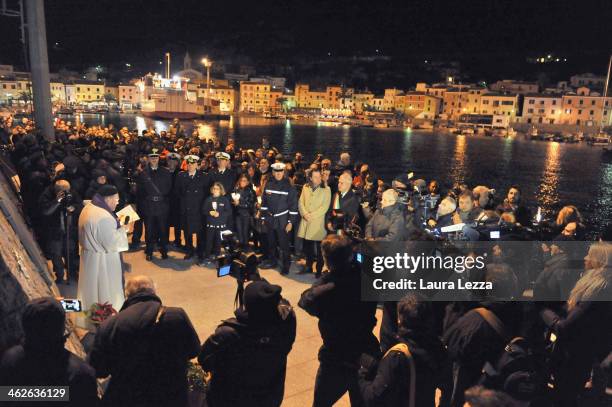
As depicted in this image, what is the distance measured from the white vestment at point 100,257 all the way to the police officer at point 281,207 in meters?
2.93

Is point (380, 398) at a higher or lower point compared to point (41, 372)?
lower

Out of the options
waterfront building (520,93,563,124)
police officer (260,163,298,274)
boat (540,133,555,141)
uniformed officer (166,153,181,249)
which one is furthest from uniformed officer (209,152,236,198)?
waterfront building (520,93,563,124)

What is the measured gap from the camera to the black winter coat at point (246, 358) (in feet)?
8.10

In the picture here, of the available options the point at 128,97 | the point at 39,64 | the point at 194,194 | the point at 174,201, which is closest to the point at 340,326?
the point at 194,194

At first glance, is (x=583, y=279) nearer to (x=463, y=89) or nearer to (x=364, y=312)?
(x=364, y=312)

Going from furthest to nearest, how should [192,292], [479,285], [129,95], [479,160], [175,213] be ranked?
[129,95], [479,160], [175,213], [192,292], [479,285]

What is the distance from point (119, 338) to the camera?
8.00 ft

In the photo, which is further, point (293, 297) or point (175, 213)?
point (175, 213)

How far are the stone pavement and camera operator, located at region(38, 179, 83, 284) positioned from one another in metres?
0.41

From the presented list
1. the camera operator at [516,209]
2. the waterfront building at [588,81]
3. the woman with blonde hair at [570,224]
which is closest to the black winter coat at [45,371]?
the woman with blonde hair at [570,224]

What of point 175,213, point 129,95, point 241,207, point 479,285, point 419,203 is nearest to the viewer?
point 479,285

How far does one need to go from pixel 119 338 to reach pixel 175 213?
5709mm

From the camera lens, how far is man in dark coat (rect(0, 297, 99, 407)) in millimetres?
2117

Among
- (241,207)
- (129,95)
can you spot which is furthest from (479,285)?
(129,95)
